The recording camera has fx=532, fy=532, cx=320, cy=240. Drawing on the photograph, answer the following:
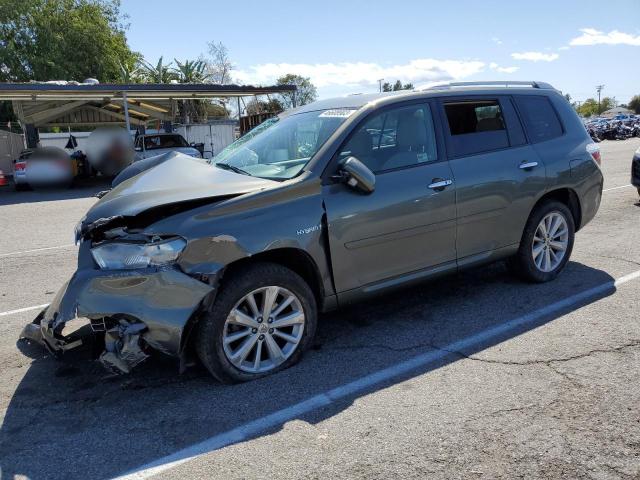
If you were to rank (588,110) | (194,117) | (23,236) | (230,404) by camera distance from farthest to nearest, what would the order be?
(588,110), (194,117), (23,236), (230,404)

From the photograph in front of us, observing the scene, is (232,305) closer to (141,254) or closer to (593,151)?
(141,254)

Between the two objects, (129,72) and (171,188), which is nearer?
(171,188)

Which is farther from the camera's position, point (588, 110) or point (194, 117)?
point (588, 110)

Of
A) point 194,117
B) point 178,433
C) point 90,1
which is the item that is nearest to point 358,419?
point 178,433

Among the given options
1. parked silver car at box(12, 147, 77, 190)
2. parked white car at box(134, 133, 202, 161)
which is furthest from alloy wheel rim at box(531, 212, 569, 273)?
parked silver car at box(12, 147, 77, 190)

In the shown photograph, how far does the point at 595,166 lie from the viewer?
539cm

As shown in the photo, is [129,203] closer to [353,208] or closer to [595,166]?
[353,208]

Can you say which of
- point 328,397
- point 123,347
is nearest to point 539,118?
point 328,397

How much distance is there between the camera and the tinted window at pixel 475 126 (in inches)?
176

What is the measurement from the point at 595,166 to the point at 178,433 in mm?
4697

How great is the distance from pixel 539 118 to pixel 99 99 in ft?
69.8

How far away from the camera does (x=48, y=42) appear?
36.2 meters

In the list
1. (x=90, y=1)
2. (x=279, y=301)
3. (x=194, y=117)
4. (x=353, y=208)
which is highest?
(x=90, y=1)

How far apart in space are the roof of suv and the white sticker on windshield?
7cm
